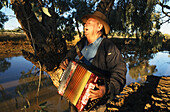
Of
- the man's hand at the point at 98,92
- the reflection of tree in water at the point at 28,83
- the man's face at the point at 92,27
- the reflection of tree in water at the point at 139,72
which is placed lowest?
A: the reflection of tree in water at the point at 139,72

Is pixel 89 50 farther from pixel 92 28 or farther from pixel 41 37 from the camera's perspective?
pixel 41 37

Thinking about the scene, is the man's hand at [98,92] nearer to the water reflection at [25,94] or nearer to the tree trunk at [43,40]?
the tree trunk at [43,40]

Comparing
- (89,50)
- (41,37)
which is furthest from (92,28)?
(41,37)

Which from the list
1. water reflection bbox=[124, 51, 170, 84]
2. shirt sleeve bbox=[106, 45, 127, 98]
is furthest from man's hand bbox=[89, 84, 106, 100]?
water reflection bbox=[124, 51, 170, 84]

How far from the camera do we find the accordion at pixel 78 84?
1439 mm

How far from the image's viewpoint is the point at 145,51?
648 inches

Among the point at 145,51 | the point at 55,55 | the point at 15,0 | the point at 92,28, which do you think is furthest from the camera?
the point at 145,51

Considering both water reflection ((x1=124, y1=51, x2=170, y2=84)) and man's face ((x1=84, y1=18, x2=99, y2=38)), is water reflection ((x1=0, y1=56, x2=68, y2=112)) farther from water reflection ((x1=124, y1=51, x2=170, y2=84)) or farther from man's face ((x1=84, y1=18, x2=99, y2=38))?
water reflection ((x1=124, y1=51, x2=170, y2=84))

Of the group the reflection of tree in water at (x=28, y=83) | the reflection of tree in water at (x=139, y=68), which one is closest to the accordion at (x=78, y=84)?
the reflection of tree in water at (x=28, y=83)

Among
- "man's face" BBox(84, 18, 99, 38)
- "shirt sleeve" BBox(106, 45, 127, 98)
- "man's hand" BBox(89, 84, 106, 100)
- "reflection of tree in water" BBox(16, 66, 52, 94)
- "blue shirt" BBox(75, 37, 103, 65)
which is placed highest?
"man's face" BBox(84, 18, 99, 38)

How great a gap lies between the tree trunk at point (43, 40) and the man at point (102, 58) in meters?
1.53

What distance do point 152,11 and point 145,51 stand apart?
721cm

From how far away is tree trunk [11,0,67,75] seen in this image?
2.97 meters

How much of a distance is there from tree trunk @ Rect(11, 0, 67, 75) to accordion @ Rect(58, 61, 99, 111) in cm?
141
